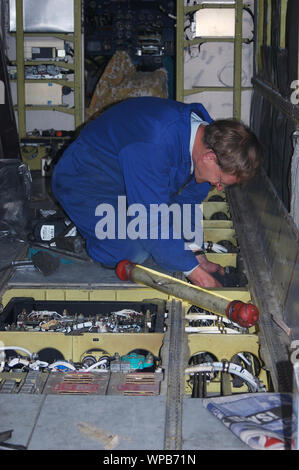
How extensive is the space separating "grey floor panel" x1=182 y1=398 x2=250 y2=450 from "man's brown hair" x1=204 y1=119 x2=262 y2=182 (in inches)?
55.1

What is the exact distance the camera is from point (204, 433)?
2297 millimetres

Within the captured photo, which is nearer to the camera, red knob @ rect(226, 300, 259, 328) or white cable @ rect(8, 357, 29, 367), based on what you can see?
white cable @ rect(8, 357, 29, 367)

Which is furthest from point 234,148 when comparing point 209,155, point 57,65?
point 57,65

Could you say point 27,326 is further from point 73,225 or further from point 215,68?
point 215,68

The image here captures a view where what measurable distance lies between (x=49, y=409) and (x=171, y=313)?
1.15 metres

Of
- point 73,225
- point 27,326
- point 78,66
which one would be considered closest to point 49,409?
point 27,326

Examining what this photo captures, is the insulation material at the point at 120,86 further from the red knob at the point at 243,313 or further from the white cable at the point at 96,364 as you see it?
the white cable at the point at 96,364

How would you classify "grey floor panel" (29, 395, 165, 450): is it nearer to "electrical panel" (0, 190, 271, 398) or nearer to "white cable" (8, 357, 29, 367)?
"electrical panel" (0, 190, 271, 398)

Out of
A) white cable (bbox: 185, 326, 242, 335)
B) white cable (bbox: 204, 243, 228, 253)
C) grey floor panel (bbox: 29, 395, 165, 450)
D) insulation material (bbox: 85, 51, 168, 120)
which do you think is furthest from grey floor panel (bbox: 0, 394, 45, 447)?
insulation material (bbox: 85, 51, 168, 120)

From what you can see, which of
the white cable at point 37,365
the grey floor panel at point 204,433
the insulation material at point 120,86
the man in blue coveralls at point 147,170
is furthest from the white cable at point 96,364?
the insulation material at point 120,86

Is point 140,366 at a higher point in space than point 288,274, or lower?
lower

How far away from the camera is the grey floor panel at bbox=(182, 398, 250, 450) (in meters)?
2.21

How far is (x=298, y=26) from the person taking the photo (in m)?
4.30

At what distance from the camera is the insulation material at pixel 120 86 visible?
27.6 ft
